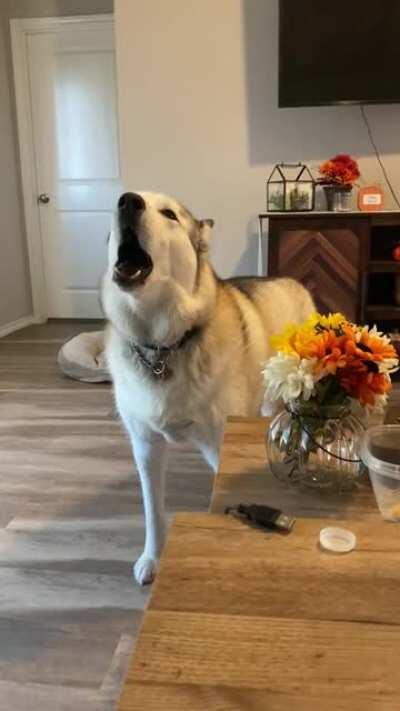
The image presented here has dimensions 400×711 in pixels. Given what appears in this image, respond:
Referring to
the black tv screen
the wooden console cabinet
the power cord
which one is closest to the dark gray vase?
the wooden console cabinet

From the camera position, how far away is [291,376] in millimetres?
804

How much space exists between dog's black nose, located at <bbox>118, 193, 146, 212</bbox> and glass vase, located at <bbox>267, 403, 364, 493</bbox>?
0.63m

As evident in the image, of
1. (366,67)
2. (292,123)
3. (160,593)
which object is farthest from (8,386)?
(160,593)

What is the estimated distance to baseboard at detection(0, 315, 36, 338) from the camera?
4.58 meters

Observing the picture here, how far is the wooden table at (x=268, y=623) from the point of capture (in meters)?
0.45

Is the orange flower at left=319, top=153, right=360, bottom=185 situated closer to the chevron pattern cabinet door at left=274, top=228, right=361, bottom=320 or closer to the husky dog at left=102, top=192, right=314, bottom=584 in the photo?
the chevron pattern cabinet door at left=274, top=228, right=361, bottom=320

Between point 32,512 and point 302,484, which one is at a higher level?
point 302,484

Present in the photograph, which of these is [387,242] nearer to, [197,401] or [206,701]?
[197,401]

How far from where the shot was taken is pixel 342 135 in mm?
3326

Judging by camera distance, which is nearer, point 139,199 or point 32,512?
point 139,199

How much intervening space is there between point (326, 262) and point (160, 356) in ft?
6.29

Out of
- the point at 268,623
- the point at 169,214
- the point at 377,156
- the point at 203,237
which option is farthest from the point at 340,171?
the point at 268,623

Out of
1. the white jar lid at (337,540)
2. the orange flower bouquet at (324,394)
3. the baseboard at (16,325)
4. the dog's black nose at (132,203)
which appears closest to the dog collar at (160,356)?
the dog's black nose at (132,203)

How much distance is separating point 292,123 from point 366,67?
0.49 m
